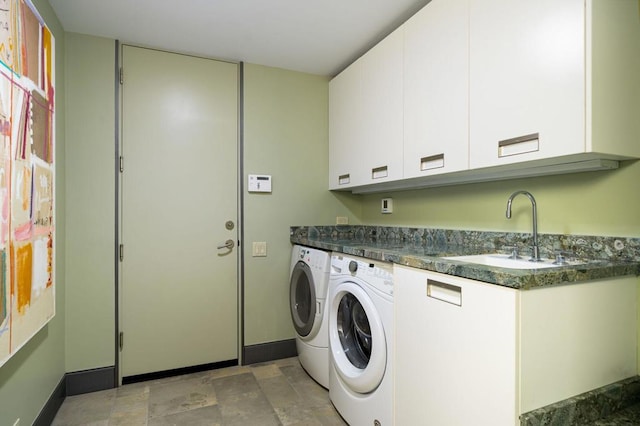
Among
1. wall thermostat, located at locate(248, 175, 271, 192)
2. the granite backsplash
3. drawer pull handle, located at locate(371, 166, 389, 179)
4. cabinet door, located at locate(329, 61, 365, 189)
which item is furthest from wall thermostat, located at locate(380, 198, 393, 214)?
wall thermostat, located at locate(248, 175, 271, 192)

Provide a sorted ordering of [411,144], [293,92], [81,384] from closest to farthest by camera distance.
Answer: [411,144]
[81,384]
[293,92]

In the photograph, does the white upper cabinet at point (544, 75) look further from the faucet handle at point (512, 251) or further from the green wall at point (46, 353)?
the green wall at point (46, 353)

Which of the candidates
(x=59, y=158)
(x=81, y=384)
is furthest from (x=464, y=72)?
(x=81, y=384)

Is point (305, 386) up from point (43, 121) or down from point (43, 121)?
down

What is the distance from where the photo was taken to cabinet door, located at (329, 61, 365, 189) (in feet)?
7.80

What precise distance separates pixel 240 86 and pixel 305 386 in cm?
222

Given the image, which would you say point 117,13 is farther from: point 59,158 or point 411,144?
point 411,144

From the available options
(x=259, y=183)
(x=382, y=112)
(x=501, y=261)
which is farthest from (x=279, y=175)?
(x=501, y=261)

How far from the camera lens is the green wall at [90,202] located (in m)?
2.09

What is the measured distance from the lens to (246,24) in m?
2.03

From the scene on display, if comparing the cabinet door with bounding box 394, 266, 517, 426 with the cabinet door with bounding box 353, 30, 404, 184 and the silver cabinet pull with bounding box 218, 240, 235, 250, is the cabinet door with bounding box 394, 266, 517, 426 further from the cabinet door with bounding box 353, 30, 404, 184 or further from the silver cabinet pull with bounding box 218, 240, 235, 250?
the silver cabinet pull with bounding box 218, 240, 235, 250

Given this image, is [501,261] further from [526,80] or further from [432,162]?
[526,80]

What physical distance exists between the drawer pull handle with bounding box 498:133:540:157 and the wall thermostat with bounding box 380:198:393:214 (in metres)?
1.23

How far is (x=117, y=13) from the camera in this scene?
1908mm
